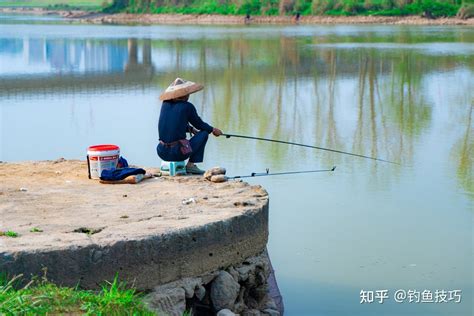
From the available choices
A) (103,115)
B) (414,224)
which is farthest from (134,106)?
(414,224)

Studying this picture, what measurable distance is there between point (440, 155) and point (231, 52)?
17.7 metres

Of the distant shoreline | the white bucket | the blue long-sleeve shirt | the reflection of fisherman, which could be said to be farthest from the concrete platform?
the distant shoreline

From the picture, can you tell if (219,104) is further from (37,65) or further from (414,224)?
(37,65)

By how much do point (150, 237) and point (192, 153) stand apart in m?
2.29

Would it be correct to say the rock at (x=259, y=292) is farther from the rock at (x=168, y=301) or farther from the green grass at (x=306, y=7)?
the green grass at (x=306, y=7)

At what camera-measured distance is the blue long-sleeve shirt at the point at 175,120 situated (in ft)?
27.8

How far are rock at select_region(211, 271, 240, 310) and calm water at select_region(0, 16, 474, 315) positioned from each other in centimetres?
92

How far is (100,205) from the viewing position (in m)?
7.43

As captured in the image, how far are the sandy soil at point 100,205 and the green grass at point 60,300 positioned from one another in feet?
1.19

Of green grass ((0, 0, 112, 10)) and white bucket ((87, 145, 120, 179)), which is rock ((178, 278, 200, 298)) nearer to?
white bucket ((87, 145, 120, 179))

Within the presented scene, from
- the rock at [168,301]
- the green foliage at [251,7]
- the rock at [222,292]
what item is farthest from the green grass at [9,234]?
the green foliage at [251,7]

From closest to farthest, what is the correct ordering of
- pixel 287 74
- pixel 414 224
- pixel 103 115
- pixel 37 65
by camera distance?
pixel 414 224
pixel 103 115
pixel 287 74
pixel 37 65

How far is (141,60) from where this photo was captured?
28109mm

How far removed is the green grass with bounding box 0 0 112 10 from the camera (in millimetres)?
82106
